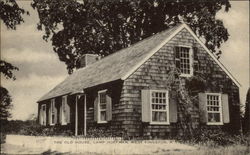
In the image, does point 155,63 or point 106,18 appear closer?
point 155,63

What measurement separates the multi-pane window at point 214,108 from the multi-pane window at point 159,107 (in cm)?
292

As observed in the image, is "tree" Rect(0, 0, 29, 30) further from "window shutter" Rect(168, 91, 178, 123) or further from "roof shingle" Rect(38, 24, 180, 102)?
"window shutter" Rect(168, 91, 178, 123)

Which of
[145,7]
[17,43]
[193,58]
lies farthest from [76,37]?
[17,43]

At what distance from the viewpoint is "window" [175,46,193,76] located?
2217 centimetres

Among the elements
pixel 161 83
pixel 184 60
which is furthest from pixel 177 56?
pixel 161 83

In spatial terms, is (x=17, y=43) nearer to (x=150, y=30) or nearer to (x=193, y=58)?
(x=193, y=58)

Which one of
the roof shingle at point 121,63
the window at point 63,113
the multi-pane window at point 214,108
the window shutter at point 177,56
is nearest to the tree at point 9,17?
the roof shingle at point 121,63

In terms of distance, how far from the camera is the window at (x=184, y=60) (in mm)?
22172

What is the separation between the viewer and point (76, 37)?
38.0 m

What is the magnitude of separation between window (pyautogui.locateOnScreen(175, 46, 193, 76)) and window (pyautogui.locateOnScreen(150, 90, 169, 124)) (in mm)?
2086

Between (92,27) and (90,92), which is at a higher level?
(92,27)

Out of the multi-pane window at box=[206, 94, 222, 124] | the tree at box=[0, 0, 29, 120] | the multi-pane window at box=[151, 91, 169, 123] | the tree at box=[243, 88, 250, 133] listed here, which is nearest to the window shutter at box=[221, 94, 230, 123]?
the multi-pane window at box=[206, 94, 222, 124]

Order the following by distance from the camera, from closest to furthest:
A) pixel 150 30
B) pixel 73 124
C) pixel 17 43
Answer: pixel 17 43
pixel 73 124
pixel 150 30

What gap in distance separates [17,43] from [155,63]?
7.86 metres
